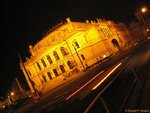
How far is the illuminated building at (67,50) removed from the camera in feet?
206

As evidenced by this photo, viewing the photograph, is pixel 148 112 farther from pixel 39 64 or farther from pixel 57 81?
pixel 39 64

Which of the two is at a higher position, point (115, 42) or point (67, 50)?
point (67, 50)

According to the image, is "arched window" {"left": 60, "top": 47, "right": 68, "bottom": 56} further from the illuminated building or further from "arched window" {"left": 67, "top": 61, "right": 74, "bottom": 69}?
"arched window" {"left": 67, "top": 61, "right": 74, "bottom": 69}

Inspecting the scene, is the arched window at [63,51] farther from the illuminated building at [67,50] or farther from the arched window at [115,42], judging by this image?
the arched window at [115,42]

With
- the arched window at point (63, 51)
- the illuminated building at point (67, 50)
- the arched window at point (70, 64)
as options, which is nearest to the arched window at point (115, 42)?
the illuminated building at point (67, 50)

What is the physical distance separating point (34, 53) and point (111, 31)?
3000 centimetres

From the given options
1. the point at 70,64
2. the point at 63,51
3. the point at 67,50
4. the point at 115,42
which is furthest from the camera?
the point at 115,42

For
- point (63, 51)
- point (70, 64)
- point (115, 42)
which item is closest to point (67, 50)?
point (63, 51)

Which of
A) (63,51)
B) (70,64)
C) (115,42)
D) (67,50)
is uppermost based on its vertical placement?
(63,51)

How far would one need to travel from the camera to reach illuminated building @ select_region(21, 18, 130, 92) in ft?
206

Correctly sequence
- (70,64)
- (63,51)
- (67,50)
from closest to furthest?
(70,64) → (67,50) → (63,51)

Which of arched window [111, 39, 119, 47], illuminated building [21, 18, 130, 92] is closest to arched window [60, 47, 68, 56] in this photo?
illuminated building [21, 18, 130, 92]

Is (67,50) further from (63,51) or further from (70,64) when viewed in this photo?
(70,64)

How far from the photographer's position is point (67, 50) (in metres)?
66.1
